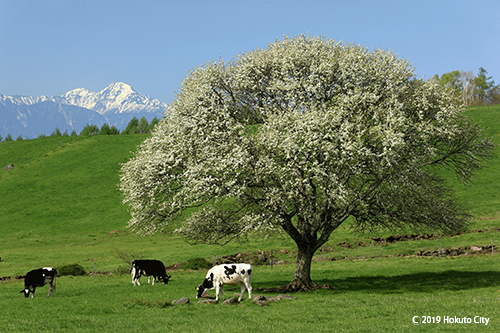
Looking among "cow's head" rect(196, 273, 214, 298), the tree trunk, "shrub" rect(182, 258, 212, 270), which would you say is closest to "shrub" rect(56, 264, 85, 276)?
"shrub" rect(182, 258, 212, 270)

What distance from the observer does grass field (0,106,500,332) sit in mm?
18156

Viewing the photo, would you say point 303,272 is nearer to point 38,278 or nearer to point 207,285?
point 207,285

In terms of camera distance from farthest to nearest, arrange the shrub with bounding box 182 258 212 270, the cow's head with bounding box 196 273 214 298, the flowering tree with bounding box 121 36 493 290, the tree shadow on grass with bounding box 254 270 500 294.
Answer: the shrub with bounding box 182 258 212 270, the tree shadow on grass with bounding box 254 270 500 294, the flowering tree with bounding box 121 36 493 290, the cow's head with bounding box 196 273 214 298

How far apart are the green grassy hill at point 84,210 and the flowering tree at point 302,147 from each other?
6924 mm

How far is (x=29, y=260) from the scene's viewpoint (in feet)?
189

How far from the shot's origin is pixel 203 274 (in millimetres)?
40906

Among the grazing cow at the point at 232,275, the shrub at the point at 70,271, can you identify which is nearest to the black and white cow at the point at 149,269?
the grazing cow at the point at 232,275

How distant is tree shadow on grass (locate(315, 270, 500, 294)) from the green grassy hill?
188 inches

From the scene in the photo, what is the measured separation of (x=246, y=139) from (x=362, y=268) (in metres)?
22.9

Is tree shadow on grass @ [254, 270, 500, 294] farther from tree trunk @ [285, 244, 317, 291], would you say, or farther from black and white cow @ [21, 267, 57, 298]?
black and white cow @ [21, 267, 57, 298]

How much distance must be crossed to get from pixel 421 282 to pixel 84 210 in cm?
7887

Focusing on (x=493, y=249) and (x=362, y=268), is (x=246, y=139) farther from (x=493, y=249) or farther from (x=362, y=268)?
(x=493, y=249)

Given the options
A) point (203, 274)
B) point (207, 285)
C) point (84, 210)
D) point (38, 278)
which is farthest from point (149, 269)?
point (84, 210)

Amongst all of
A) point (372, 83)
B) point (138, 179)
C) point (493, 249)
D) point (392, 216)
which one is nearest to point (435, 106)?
point (372, 83)
